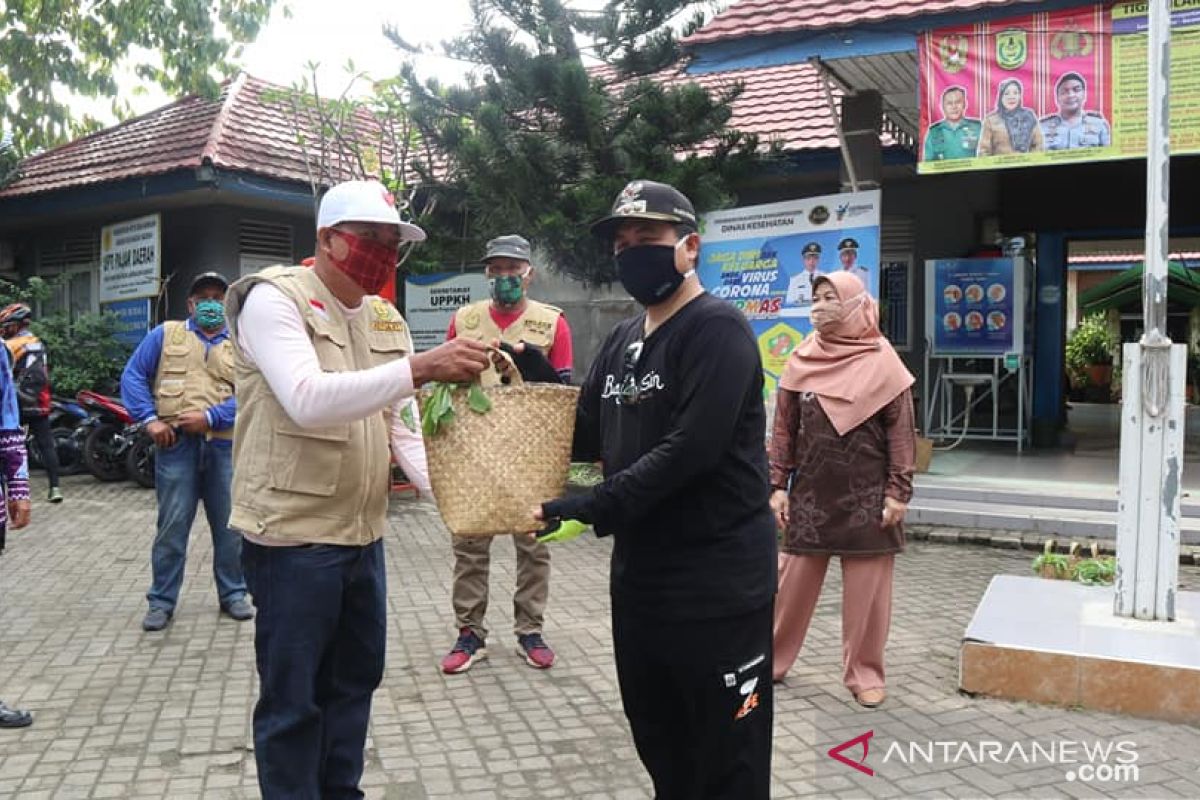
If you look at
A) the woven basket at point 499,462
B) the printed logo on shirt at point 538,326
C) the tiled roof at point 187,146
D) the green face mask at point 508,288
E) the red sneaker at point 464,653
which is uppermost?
the tiled roof at point 187,146

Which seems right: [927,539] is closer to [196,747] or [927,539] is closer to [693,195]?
[693,195]

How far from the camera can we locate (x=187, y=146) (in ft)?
37.3

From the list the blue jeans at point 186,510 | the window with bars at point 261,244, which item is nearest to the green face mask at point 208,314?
the blue jeans at point 186,510

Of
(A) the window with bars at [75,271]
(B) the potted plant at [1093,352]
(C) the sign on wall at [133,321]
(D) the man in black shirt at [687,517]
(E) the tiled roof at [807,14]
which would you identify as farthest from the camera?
(B) the potted plant at [1093,352]

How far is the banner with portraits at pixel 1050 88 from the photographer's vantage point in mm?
6910

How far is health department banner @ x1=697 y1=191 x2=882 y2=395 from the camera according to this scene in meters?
7.71

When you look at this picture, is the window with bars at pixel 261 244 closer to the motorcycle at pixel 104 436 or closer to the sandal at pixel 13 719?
the motorcycle at pixel 104 436

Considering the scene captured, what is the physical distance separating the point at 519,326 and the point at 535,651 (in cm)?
155

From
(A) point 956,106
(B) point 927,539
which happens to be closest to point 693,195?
(A) point 956,106

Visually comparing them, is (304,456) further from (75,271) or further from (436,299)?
(75,271)

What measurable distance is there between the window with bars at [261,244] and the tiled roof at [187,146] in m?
1.04

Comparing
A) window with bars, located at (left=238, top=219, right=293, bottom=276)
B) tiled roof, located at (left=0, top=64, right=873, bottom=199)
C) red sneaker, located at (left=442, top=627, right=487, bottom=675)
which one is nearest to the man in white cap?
red sneaker, located at (left=442, top=627, right=487, bottom=675)

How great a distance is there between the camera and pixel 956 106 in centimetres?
749

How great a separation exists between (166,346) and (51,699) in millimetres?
1926
